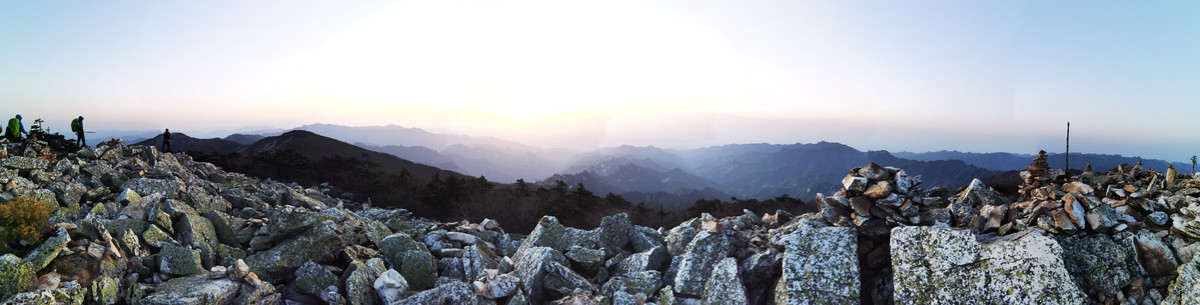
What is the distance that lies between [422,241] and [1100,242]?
52.3 ft

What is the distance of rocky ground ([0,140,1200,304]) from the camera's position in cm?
813

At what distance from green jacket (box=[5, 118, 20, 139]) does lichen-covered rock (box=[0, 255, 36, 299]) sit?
64.4ft

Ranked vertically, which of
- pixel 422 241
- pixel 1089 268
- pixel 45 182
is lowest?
pixel 422 241

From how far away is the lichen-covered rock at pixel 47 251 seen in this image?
8.95 meters

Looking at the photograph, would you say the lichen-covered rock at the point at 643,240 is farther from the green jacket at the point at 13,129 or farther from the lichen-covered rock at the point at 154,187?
the green jacket at the point at 13,129

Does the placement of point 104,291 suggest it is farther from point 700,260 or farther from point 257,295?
point 700,260

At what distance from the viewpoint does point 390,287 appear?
10.8 meters

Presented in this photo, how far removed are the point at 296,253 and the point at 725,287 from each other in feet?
33.0

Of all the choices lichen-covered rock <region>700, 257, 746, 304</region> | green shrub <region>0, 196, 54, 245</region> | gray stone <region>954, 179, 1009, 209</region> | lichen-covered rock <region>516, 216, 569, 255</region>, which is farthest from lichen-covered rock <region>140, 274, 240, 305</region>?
gray stone <region>954, 179, 1009, 209</region>

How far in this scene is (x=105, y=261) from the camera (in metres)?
9.62

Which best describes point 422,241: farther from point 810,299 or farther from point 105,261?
point 810,299

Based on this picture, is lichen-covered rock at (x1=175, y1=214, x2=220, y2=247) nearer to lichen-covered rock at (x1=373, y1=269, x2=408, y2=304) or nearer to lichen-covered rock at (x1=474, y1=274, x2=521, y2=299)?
lichen-covered rock at (x1=373, y1=269, x2=408, y2=304)

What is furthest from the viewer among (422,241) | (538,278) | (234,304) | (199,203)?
(422,241)

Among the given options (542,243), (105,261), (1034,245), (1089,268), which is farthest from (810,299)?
(105,261)
